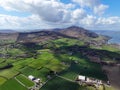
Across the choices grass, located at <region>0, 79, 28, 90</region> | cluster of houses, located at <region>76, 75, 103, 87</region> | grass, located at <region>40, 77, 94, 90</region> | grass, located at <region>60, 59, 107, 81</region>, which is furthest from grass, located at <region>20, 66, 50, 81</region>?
cluster of houses, located at <region>76, 75, 103, 87</region>

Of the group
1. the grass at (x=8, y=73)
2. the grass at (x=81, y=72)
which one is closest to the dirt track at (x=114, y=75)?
the grass at (x=81, y=72)

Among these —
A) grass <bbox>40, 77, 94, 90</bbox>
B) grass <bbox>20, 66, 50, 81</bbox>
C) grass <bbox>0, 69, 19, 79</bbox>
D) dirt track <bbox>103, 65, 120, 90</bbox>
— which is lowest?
dirt track <bbox>103, 65, 120, 90</bbox>

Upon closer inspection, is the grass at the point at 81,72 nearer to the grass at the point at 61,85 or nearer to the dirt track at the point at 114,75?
the dirt track at the point at 114,75

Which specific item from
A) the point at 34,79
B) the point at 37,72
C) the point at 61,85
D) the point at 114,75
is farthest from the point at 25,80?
the point at 114,75

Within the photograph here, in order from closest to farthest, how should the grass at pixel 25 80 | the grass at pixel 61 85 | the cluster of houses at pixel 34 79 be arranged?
1. the grass at pixel 61 85
2. the grass at pixel 25 80
3. the cluster of houses at pixel 34 79

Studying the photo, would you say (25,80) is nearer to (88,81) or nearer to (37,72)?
(37,72)

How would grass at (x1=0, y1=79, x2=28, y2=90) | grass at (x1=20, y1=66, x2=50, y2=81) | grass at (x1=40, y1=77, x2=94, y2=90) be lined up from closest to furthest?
grass at (x1=0, y1=79, x2=28, y2=90)
grass at (x1=40, y1=77, x2=94, y2=90)
grass at (x1=20, y1=66, x2=50, y2=81)

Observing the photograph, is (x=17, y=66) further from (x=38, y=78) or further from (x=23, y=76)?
(x=38, y=78)

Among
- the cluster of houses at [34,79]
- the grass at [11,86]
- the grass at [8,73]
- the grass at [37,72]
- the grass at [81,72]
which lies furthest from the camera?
the grass at [81,72]

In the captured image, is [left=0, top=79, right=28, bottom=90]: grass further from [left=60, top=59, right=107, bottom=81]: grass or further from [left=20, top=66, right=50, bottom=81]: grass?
[left=60, top=59, right=107, bottom=81]: grass

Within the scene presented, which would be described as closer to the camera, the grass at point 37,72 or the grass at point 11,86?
the grass at point 11,86

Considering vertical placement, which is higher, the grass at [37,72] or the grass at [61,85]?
the grass at [37,72]
